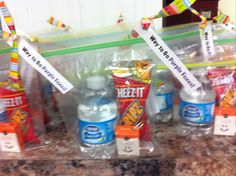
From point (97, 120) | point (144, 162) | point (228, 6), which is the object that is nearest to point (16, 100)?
point (97, 120)

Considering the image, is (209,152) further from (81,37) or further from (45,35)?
(45,35)

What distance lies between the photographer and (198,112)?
61cm

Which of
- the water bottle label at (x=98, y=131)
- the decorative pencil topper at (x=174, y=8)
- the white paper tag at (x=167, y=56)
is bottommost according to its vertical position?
the water bottle label at (x=98, y=131)

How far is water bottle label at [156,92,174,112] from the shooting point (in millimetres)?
674

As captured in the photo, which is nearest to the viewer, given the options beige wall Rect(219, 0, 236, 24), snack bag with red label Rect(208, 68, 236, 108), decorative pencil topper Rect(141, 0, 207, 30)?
decorative pencil topper Rect(141, 0, 207, 30)

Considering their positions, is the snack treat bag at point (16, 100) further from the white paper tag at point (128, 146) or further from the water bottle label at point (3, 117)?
the white paper tag at point (128, 146)

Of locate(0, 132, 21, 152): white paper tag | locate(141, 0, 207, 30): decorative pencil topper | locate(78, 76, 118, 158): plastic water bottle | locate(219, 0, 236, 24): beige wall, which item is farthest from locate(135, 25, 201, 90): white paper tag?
locate(219, 0, 236, 24): beige wall

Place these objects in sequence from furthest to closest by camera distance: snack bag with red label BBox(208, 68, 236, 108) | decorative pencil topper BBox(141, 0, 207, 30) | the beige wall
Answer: the beige wall
snack bag with red label BBox(208, 68, 236, 108)
decorative pencil topper BBox(141, 0, 207, 30)

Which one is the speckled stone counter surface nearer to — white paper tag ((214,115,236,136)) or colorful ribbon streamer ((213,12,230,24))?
white paper tag ((214,115,236,136))

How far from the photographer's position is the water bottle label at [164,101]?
674 mm

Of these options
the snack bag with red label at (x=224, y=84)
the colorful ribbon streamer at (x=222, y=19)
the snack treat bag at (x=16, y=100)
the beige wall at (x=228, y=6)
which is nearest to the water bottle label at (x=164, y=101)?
the snack bag with red label at (x=224, y=84)

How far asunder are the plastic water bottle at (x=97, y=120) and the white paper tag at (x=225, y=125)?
0.80ft

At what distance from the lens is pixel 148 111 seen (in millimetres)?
635

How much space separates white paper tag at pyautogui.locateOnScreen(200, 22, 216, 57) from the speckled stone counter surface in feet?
0.71
